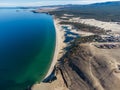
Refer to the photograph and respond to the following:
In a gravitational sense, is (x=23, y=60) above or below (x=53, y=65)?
below

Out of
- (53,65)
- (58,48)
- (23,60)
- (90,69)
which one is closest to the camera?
(90,69)

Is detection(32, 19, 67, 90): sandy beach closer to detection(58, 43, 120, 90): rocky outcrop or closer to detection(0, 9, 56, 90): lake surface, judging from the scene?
detection(0, 9, 56, 90): lake surface

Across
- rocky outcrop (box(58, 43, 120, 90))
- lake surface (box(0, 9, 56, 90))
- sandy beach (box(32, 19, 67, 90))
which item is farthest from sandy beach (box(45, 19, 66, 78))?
rocky outcrop (box(58, 43, 120, 90))

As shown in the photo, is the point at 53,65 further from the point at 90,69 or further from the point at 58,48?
the point at 58,48

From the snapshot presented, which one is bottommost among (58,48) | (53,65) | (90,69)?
(58,48)

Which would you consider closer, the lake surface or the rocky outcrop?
the rocky outcrop

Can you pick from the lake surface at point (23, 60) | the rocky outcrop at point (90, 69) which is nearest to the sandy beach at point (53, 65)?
→ the lake surface at point (23, 60)

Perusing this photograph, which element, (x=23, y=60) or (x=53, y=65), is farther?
(x=23, y=60)

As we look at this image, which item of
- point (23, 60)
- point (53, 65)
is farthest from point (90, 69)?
point (23, 60)

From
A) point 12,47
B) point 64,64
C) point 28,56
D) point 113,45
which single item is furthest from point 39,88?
point 113,45
